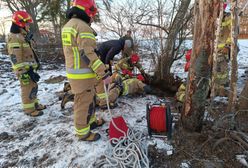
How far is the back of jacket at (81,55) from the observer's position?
8.59ft

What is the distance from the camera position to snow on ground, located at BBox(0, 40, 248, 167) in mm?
2705

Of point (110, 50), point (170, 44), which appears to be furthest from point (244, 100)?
point (110, 50)

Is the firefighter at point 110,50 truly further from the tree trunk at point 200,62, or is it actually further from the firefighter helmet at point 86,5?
the tree trunk at point 200,62

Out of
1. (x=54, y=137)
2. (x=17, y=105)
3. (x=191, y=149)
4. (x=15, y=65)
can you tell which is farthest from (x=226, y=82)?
(x=17, y=105)

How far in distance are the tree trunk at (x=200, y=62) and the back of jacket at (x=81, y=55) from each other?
1.20 metres

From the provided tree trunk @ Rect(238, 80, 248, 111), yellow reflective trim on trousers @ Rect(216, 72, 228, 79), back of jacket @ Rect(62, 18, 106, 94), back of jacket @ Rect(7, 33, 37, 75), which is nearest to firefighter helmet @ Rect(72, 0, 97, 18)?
back of jacket @ Rect(62, 18, 106, 94)

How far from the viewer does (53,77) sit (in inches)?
281

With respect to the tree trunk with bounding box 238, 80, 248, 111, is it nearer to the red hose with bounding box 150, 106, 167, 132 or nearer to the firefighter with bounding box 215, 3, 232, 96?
the firefighter with bounding box 215, 3, 232, 96

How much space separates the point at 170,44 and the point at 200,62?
8.01 ft

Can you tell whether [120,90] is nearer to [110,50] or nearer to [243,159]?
[110,50]

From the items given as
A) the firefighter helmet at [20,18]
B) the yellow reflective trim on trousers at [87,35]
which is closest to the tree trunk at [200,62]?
the yellow reflective trim on trousers at [87,35]

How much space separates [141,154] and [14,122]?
2698 mm

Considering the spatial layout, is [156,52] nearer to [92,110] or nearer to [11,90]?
[92,110]

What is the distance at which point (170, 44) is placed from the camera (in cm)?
485
